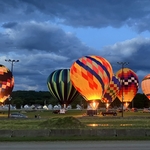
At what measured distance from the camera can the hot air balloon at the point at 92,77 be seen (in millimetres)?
59406

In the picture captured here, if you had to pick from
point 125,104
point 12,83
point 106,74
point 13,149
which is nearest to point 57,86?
point 12,83

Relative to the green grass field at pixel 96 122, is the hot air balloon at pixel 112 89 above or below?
above

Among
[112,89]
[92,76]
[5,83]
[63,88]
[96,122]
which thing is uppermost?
[92,76]

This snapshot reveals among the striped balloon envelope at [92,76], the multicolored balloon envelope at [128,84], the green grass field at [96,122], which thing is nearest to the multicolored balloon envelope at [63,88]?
the striped balloon envelope at [92,76]

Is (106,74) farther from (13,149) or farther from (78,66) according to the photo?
(13,149)

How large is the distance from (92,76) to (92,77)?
0.18m

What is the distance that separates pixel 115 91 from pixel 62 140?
64299mm

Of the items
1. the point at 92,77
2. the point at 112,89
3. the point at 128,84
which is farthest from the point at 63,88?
the point at 128,84

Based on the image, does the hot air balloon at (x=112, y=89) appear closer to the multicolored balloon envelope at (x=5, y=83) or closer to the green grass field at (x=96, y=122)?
the multicolored balloon envelope at (x=5, y=83)

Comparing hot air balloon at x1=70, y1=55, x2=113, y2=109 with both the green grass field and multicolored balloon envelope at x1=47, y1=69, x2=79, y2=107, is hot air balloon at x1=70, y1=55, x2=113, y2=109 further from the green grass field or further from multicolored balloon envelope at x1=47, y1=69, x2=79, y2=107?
multicolored balloon envelope at x1=47, y1=69, x2=79, y2=107

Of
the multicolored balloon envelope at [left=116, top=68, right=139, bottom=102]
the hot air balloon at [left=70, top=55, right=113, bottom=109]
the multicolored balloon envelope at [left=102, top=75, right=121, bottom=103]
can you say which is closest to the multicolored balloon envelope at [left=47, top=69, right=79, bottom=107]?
the hot air balloon at [left=70, top=55, right=113, bottom=109]

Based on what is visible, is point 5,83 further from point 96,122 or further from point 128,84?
point 96,122

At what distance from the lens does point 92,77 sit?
5950 cm

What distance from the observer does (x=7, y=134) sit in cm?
2280
